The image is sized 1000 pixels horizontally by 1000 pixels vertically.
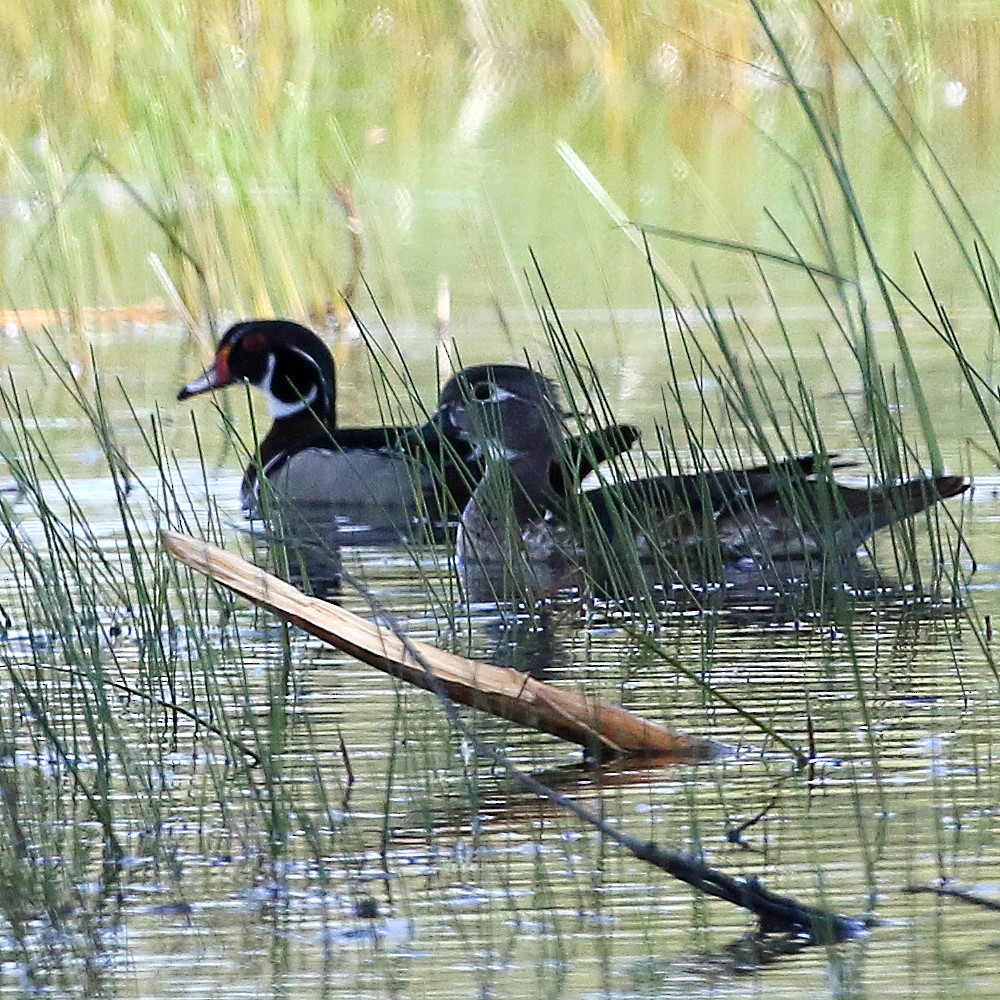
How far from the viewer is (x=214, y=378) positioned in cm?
866

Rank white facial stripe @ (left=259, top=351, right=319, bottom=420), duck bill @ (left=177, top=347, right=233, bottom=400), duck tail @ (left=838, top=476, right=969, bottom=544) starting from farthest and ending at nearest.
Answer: white facial stripe @ (left=259, top=351, right=319, bottom=420)
duck bill @ (left=177, top=347, right=233, bottom=400)
duck tail @ (left=838, top=476, right=969, bottom=544)

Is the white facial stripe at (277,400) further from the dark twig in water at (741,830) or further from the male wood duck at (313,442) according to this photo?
the dark twig in water at (741,830)

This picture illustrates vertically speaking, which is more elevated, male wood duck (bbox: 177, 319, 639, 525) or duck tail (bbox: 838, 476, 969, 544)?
male wood duck (bbox: 177, 319, 639, 525)

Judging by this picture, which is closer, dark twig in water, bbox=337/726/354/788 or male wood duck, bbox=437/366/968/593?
dark twig in water, bbox=337/726/354/788

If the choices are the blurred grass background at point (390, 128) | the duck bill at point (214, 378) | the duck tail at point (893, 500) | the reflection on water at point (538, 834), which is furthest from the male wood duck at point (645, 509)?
the duck bill at point (214, 378)

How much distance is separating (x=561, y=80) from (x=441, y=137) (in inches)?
94.2

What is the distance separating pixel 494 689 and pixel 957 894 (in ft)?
3.86

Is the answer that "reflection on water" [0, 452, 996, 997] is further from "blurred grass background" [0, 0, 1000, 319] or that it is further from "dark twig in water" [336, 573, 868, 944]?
"blurred grass background" [0, 0, 1000, 319]

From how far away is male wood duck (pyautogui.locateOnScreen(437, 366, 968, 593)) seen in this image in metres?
5.37

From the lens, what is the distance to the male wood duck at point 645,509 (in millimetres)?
5367

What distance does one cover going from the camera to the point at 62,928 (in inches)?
129

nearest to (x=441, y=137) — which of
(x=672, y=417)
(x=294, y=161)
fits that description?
(x=294, y=161)

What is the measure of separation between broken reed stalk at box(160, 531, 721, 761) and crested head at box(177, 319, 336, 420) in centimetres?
442

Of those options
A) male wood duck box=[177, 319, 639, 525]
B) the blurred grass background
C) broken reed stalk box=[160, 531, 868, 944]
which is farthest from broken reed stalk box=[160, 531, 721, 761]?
the blurred grass background
